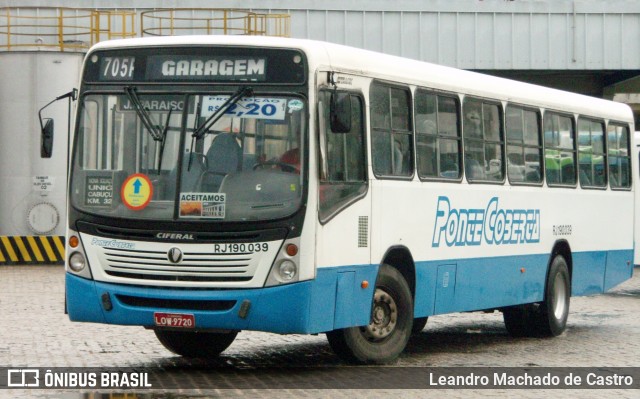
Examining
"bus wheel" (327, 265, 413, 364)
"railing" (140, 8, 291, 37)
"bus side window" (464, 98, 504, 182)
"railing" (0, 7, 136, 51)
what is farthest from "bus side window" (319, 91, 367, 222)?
"railing" (140, 8, 291, 37)

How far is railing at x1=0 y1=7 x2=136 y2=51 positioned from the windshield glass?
1883cm

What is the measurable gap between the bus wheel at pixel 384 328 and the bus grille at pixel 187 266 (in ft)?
4.56

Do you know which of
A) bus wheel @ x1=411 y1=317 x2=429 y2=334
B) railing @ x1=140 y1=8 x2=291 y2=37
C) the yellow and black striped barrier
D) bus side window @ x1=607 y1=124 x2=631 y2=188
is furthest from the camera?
railing @ x1=140 y1=8 x2=291 y2=37

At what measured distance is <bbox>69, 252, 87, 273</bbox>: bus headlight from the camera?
1151cm

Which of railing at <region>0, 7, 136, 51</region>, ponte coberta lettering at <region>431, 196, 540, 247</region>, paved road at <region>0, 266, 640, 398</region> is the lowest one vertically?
paved road at <region>0, 266, 640, 398</region>

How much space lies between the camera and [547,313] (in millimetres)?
15992

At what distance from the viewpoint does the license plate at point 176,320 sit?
10984 millimetres

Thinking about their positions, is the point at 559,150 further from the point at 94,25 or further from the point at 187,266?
the point at 94,25

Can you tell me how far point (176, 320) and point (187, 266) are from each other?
44 cm

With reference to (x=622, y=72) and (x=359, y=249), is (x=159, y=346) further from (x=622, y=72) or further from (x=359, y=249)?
(x=622, y=72)

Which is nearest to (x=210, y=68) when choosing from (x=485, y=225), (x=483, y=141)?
(x=483, y=141)

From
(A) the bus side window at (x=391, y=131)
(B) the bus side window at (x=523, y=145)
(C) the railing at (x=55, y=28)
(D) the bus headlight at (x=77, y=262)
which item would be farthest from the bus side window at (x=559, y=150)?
(C) the railing at (x=55, y=28)

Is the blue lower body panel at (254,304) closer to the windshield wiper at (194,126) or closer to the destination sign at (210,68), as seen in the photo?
the windshield wiper at (194,126)

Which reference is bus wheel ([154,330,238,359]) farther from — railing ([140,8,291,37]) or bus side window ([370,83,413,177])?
railing ([140,8,291,37])
